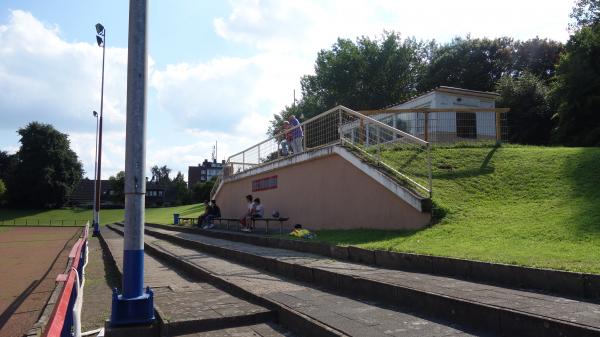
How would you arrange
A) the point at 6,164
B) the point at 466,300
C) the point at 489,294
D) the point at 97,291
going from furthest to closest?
the point at 6,164, the point at 97,291, the point at 489,294, the point at 466,300

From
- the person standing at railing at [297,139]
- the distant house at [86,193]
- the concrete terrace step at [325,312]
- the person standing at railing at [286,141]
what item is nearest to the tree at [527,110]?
the person standing at railing at [286,141]

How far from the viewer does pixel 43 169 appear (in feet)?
211

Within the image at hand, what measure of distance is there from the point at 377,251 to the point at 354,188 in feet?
12.9

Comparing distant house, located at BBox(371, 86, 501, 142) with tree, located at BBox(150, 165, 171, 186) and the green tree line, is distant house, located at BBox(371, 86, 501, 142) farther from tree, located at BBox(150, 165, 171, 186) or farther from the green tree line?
tree, located at BBox(150, 165, 171, 186)

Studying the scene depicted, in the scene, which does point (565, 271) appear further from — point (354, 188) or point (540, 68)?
point (540, 68)

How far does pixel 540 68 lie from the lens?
38.9m

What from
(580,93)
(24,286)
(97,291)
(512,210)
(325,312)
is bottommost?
(24,286)

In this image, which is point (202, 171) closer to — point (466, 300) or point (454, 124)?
point (454, 124)

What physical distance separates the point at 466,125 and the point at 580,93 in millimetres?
10488

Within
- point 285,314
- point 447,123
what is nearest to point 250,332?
point 285,314

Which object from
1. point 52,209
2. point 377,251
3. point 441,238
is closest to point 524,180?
point 441,238

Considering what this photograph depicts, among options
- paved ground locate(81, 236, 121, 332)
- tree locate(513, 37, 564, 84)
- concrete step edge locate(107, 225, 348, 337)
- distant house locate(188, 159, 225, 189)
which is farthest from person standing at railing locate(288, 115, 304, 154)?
distant house locate(188, 159, 225, 189)

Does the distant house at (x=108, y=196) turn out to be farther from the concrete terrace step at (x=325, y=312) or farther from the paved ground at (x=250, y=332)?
the paved ground at (x=250, y=332)

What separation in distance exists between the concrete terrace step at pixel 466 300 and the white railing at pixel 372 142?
3.72 meters
